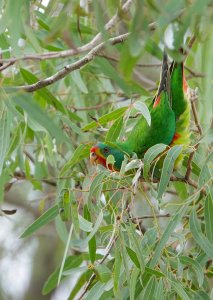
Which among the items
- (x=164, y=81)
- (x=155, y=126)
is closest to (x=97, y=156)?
(x=155, y=126)

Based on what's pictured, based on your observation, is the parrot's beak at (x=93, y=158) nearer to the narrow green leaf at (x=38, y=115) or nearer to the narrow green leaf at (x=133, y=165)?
the narrow green leaf at (x=133, y=165)

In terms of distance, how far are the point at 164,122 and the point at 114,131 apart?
306 millimetres

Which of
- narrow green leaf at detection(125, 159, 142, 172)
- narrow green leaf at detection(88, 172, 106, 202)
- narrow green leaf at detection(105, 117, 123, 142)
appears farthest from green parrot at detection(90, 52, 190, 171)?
narrow green leaf at detection(88, 172, 106, 202)

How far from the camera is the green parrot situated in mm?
2705

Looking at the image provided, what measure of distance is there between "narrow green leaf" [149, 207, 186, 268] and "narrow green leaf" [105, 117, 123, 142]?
47 centimetres

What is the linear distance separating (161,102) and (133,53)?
4.77 ft

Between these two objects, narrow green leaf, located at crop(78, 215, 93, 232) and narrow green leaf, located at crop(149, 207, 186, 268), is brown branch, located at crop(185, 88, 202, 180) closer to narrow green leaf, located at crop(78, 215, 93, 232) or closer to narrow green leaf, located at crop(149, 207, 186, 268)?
narrow green leaf, located at crop(149, 207, 186, 268)

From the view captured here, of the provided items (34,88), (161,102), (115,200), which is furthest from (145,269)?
(161,102)

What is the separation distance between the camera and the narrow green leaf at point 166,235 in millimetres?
2094

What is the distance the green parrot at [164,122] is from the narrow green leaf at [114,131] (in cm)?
11

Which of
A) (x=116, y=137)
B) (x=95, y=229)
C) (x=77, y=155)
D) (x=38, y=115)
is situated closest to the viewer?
(x=38, y=115)

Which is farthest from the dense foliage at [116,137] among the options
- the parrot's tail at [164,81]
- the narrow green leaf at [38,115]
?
the parrot's tail at [164,81]

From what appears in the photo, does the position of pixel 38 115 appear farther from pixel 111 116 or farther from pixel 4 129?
pixel 111 116

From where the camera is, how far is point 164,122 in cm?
277
